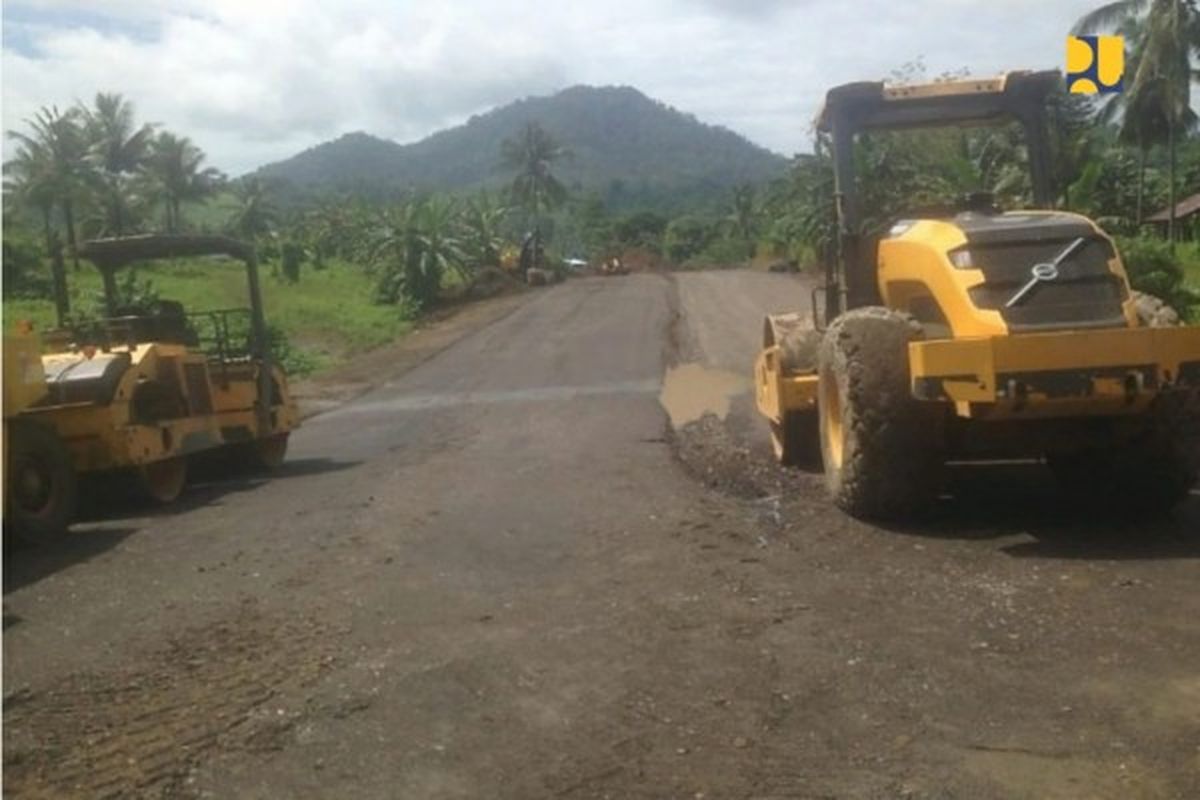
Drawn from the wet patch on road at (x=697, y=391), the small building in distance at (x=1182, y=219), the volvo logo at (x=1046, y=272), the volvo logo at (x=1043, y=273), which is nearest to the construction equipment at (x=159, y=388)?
the wet patch on road at (x=697, y=391)

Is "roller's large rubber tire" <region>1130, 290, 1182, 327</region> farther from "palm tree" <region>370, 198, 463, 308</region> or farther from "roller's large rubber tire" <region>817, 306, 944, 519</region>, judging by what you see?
"palm tree" <region>370, 198, 463, 308</region>

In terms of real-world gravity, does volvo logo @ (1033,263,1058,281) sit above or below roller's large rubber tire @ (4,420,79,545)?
above

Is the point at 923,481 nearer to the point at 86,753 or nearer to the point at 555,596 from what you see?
the point at 555,596

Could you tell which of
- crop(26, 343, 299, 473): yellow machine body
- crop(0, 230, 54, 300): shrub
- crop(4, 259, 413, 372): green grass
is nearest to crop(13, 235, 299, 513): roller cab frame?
crop(26, 343, 299, 473): yellow machine body

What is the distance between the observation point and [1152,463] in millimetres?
8016

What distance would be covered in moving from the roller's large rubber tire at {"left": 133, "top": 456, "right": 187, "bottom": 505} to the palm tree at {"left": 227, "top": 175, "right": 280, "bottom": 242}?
62.6 m

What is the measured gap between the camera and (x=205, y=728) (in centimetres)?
516

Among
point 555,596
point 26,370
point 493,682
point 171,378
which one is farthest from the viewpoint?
point 171,378

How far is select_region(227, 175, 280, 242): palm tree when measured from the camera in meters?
74.6

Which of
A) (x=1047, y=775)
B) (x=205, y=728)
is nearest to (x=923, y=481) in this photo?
(x=1047, y=775)

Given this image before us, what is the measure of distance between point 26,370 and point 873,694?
6.52m

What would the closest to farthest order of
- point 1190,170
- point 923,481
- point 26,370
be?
point 923,481, point 26,370, point 1190,170

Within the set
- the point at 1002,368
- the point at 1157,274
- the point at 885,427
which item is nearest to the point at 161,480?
the point at 885,427

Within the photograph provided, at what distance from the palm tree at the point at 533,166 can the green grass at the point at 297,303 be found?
2547 cm
